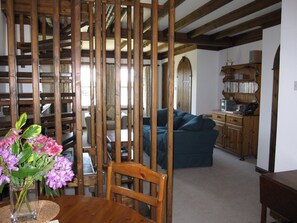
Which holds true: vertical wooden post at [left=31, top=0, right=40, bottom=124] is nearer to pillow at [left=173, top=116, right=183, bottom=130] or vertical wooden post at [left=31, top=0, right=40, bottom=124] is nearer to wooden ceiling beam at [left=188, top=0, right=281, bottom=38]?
wooden ceiling beam at [left=188, top=0, right=281, bottom=38]

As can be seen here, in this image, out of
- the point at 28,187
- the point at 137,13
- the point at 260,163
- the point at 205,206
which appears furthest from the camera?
the point at 260,163

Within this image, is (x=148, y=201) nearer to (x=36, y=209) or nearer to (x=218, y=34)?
(x=36, y=209)

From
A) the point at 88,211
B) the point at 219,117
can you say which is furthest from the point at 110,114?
the point at 88,211

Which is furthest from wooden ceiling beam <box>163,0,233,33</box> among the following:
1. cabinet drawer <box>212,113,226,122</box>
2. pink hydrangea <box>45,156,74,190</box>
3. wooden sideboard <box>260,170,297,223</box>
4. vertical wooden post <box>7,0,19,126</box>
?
pink hydrangea <box>45,156,74,190</box>

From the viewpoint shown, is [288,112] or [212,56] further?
[212,56]

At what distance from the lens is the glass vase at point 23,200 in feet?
3.54

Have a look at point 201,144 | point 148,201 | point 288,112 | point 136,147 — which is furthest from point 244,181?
point 148,201

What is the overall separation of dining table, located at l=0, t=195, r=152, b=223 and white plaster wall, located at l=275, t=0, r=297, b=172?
203cm

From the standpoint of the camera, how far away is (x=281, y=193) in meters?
2.25

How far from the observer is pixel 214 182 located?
13.0 feet

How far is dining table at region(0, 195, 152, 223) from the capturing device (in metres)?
1.29

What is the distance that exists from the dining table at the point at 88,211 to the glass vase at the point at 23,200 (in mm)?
98

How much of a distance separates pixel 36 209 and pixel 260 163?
13.5 ft

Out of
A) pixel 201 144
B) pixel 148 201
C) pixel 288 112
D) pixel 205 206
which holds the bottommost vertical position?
pixel 205 206
